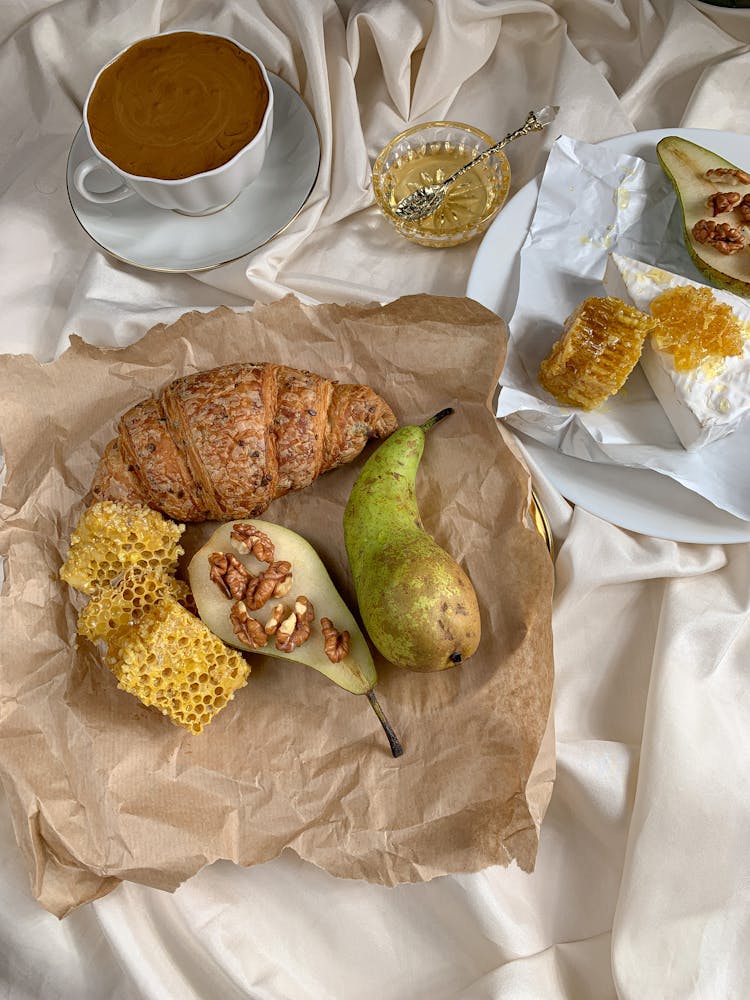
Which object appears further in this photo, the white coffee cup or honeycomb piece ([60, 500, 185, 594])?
the white coffee cup

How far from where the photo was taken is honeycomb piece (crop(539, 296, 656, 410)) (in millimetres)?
1475

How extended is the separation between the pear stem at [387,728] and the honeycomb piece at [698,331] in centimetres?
72

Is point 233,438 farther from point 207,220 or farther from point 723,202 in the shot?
point 723,202

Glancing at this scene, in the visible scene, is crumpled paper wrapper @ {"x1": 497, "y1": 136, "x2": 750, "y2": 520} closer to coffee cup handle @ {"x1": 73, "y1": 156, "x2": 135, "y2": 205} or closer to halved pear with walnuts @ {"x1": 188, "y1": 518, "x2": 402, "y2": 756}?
halved pear with walnuts @ {"x1": 188, "y1": 518, "x2": 402, "y2": 756}

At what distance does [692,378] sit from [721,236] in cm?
29

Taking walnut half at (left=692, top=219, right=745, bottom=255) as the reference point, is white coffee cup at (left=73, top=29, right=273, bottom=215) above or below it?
above

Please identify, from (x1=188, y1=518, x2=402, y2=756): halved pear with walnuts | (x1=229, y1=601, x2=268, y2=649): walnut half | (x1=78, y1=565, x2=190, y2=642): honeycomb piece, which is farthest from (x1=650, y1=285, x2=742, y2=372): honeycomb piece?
(x1=78, y1=565, x2=190, y2=642): honeycomb piece

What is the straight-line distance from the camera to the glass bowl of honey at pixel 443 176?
5.66 ft

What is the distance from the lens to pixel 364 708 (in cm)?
141

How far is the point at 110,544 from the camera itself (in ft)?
4.68

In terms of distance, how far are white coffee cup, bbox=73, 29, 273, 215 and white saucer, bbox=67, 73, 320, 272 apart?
3 cm

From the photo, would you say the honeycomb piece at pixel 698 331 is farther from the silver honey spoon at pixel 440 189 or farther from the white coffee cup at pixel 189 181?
the white coffee cup at pixel 189 181

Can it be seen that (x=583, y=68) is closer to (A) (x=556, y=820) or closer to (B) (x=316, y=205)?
(B) (x=316, y=205)

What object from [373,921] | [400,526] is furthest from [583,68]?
[373,921]
